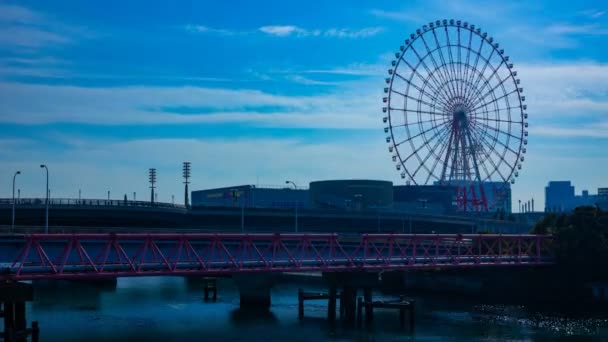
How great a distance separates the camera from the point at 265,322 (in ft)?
247

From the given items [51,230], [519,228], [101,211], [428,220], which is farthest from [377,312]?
[519,228]

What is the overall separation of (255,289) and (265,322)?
13.4 meters

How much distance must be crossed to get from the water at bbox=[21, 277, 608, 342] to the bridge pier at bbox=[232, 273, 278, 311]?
155cm

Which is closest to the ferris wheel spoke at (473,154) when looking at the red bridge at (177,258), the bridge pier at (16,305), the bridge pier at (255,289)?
the red bridge at (177,258)

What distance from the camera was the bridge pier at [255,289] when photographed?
88.0 meters

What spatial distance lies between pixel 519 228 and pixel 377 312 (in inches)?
3972

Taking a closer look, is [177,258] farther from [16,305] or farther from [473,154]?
[473,154]

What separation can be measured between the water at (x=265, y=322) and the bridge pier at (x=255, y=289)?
155cm

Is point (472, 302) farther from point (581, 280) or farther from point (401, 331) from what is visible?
point (401, 331)

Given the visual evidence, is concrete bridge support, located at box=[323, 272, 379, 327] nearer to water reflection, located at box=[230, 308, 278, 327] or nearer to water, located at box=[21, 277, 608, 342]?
water, located at box=[21, 277, 608, 342]

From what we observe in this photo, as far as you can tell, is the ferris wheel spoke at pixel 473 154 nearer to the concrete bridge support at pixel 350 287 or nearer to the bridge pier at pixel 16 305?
the concrete bridge support at pixel 350 287

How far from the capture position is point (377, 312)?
278 ft

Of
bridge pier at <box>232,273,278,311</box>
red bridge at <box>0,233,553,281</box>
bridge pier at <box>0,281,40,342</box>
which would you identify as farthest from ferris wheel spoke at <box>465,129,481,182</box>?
bridge pier at <box>0,281,40,342</box>

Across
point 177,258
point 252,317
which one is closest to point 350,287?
point 252,317
